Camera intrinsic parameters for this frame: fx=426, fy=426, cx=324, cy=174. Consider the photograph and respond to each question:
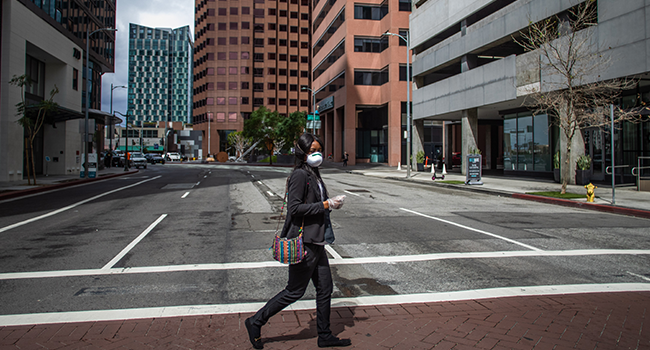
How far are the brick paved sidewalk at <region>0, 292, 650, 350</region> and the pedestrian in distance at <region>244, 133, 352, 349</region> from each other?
239 mm

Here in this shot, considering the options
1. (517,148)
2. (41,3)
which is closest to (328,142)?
(517,148)

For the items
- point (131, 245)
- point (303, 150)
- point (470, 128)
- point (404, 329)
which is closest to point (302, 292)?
point (404, 329)

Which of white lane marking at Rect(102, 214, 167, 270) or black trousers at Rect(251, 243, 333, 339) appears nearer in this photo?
black trousers at Rect(251, 243, 333, 339)

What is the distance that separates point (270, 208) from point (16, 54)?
801 inches

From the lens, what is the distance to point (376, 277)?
5781 millimetres

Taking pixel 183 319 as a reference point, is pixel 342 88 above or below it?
above

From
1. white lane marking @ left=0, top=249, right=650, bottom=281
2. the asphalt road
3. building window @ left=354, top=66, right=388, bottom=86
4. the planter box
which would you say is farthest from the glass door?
building window @ left=354, top=66, right=388, bottom=86

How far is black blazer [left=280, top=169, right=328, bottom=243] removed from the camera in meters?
3.54

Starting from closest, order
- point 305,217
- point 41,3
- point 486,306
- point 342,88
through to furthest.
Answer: point 305,217 → point 486,306 → point 41,3 → point 342,88

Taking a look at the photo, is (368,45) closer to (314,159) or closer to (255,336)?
(314,159)

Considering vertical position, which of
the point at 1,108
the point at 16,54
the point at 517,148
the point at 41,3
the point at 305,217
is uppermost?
the point at 41,3

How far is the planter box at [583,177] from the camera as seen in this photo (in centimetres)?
2097

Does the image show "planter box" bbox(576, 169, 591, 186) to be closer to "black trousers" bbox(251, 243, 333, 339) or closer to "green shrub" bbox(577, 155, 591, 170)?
"green shrub" bbox(577, 155, 591, 170)

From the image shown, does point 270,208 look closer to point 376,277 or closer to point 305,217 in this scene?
point 376,277
